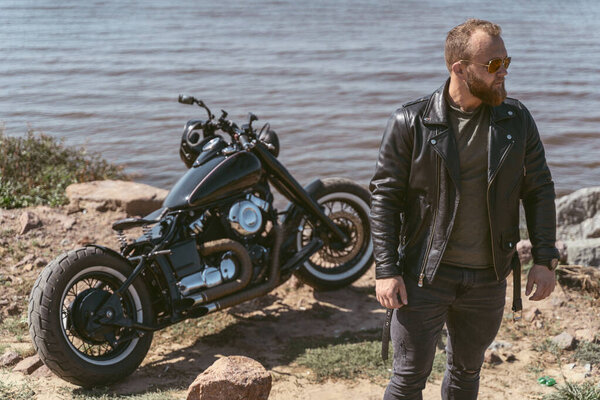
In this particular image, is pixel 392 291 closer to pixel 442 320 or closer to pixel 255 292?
pixel 442 320

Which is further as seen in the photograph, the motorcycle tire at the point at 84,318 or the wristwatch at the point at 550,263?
the motorcycle tire at the point at 84,318

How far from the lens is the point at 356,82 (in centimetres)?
1573

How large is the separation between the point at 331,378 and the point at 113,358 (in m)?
1.33

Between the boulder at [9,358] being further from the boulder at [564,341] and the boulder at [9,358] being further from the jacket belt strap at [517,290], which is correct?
the boulder at [564,341]

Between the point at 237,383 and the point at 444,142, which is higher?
the point at 444,142

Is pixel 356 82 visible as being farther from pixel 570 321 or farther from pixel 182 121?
pixel 570 321

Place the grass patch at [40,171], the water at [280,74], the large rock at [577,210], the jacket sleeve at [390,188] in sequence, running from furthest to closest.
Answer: the water at [280,74]
the grass patch at [40,171]
the large rock at [577,210]
the jacket sleeve at [390,188]

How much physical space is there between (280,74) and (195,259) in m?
11.8

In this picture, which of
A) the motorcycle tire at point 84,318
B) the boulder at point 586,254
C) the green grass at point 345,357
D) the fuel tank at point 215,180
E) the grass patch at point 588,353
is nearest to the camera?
the motorcycle tire at point 84,318

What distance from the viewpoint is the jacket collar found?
3.27 m

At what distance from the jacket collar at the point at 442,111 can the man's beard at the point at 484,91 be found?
7cm

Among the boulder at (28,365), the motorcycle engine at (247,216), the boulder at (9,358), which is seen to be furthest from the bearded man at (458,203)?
the boulder at (9,358)

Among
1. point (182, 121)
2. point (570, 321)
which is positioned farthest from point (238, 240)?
point (182, 121)

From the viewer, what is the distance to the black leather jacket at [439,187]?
326 cm
